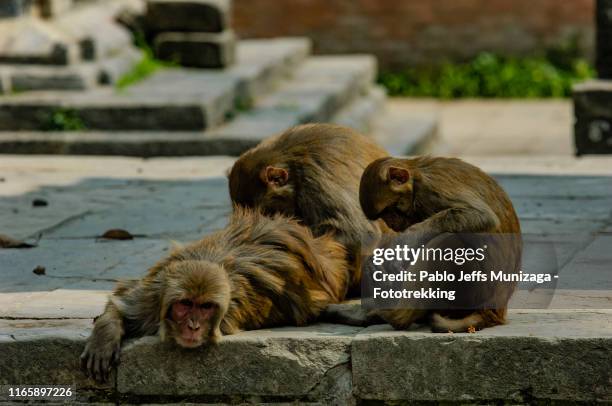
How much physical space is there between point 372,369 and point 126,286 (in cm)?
103

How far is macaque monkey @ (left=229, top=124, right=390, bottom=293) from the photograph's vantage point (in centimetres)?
550

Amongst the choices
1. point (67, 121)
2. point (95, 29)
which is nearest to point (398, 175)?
point (67, 121)

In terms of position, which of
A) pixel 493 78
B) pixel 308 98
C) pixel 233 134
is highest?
pixel 233 134

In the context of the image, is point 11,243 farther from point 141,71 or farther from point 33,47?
point 141,71

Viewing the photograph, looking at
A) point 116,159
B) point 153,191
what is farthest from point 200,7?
point 153,191

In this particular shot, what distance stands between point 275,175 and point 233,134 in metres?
4.83

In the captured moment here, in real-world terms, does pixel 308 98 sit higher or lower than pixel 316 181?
lower

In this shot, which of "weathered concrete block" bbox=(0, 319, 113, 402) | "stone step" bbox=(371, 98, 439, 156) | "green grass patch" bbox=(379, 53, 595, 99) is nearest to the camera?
"weathered concrete block" bbox=(0, 319, 113, 402)

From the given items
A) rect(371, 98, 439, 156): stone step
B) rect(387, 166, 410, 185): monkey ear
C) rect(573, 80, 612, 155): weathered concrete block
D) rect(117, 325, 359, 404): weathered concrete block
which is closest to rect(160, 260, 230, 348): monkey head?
rect(117, 325, 359, 404): weathered concrete block

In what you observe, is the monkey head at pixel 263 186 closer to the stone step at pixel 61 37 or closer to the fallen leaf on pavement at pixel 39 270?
the fallen leaf on pavement at pixel 39 270

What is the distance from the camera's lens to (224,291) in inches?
182

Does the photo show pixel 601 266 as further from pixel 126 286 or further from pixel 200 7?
pixel 200 7

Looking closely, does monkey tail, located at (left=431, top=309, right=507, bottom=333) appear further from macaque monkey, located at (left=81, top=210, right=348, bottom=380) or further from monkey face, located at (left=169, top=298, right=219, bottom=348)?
monkey face, located at (left=169, top=298, right=219, bottom=348)

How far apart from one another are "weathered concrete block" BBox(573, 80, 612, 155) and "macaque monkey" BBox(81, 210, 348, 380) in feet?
20.2
